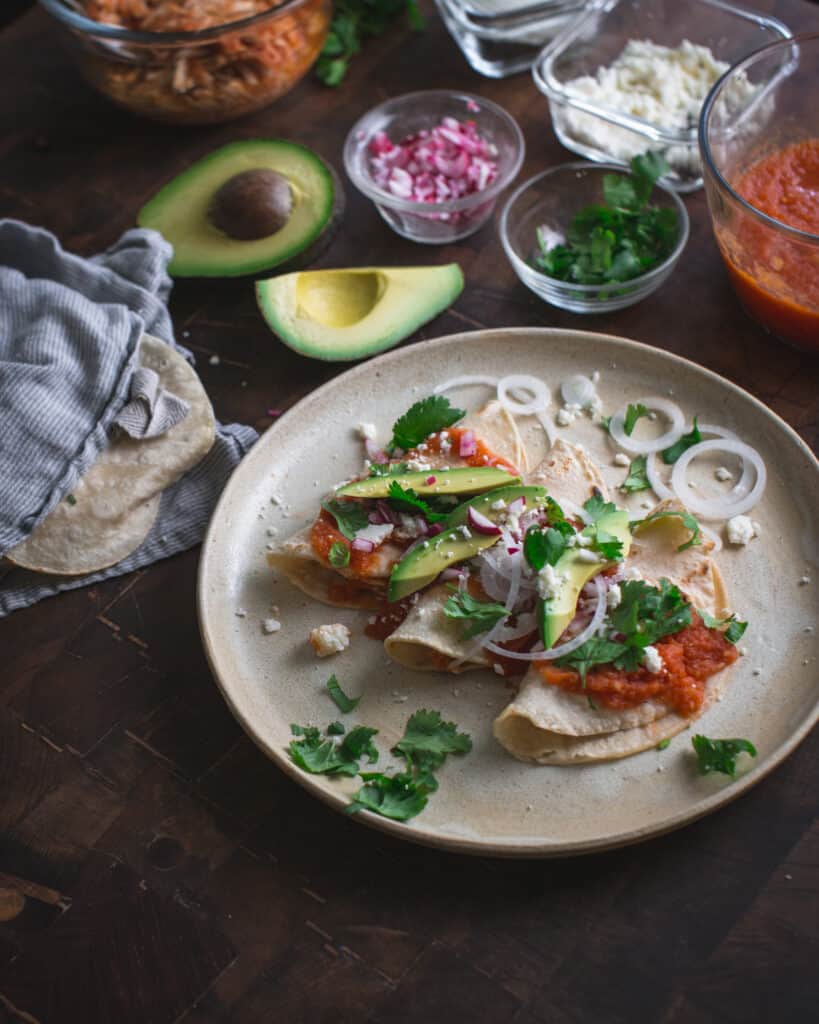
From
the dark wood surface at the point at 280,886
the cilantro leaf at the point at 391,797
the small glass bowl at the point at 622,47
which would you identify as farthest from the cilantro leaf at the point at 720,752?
the small glass bowl at the point at 622,47

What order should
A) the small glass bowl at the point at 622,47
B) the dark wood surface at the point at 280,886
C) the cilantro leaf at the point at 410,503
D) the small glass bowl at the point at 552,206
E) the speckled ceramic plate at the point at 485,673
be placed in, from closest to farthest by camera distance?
1. the dark wood surface at the point at 280,886
2. the speckled ceramic plate at the point at 485,673
3. the cilantro leaf at the point at 410,503
4. the small glass bowl at the point at 552,206
5. the small glass bowl at the point at 622,47

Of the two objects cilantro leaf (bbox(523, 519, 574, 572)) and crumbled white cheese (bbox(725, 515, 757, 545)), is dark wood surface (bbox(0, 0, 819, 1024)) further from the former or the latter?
cilantro leaf (bbox(523, 519, 574, 572))

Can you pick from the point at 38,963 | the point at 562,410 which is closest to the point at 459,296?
the point at 562,410

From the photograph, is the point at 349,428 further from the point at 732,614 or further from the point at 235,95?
the point at 235,95

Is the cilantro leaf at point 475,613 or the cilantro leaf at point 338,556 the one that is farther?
the cilantro leaf at point 338,556

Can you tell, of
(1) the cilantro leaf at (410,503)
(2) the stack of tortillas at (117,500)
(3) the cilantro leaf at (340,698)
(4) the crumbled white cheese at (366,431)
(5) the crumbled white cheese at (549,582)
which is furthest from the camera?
(4) the crumbled white cheese at (366,431)

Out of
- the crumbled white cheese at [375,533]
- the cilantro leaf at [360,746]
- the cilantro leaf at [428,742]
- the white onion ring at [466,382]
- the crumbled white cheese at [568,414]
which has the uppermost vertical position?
the crumbled white cheese at [568,414]

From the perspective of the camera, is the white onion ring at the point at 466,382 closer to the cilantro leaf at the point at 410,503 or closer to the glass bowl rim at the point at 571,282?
the glass bowl rim at the point at 571,282

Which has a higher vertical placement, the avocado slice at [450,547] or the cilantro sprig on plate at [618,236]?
the cilantro sprig on plate at [618,236]
